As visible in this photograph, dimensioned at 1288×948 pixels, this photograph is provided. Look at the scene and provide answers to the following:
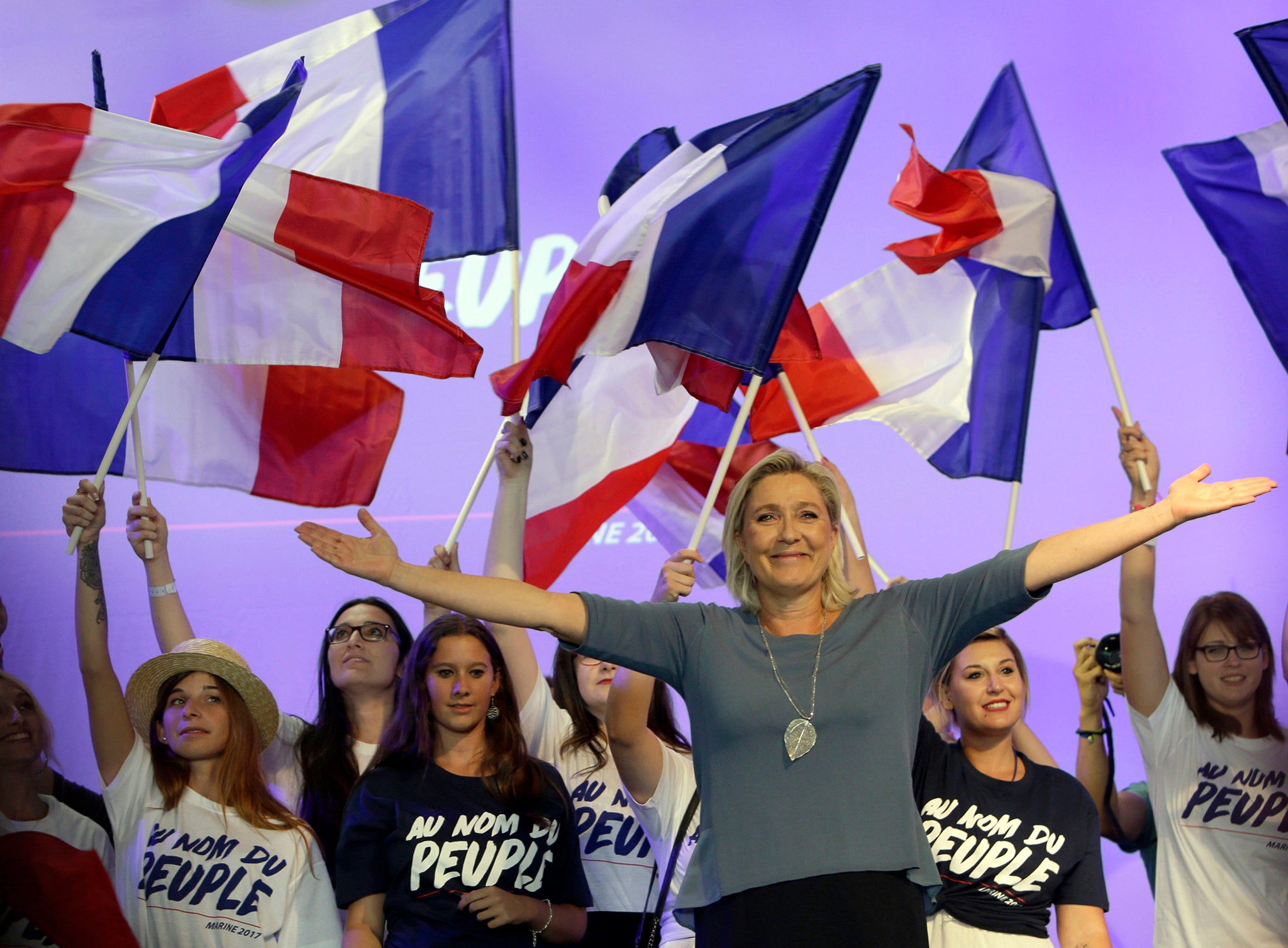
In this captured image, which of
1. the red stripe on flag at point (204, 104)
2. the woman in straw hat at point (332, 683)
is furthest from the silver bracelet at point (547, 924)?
the red stripe on flag at point (204, 104)

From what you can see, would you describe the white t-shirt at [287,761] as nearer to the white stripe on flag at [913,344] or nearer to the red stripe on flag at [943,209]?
the white stripe on flag at [913,344]

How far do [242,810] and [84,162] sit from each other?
4.77 ft

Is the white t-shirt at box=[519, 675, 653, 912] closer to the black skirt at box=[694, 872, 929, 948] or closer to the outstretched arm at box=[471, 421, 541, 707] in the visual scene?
the outstretched arm at box=[471, 421, 541, 707]

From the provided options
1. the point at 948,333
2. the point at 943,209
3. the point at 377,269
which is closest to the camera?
the point at 377,269

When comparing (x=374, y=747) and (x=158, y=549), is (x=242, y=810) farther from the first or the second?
(x=158, y=549)

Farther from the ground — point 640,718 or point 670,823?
point 640,718

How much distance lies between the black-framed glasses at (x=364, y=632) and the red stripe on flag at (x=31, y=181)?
0.99 meters

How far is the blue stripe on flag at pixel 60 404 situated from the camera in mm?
3150

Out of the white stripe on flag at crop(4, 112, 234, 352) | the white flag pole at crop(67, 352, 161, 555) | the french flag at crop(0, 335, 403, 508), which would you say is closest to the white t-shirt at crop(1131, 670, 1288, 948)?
the french flag at crop(0, 335, 403, 508)

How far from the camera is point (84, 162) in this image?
2.72 m

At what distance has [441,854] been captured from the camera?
2.29 m

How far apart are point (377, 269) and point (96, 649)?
108 cm

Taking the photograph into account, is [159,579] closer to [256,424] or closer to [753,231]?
[256,424]

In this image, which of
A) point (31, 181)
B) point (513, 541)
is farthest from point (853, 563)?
point (31, 181)
